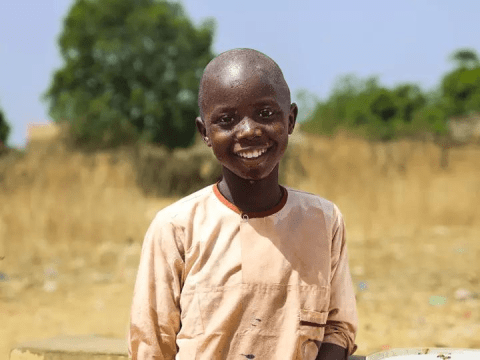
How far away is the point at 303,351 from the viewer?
5.44 feet

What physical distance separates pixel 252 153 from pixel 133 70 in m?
26.8

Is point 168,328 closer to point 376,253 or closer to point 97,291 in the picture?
point 97,291

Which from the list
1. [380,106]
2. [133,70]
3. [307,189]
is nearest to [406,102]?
[380,106]

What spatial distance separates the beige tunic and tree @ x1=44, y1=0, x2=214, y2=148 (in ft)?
79.6

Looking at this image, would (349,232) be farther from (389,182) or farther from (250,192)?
(250,192)

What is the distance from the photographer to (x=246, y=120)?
1.59 metres

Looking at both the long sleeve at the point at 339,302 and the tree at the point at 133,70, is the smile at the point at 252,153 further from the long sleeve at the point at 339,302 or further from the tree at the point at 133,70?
the tree at the point at 133,70

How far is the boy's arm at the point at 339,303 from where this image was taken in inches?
68.5

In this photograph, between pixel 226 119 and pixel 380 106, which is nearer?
pixel 226 119

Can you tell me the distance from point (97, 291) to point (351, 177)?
5844mm

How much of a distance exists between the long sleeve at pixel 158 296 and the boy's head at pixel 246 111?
0.76 ft

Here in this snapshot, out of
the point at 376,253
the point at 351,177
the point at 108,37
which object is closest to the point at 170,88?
the point at 108,37

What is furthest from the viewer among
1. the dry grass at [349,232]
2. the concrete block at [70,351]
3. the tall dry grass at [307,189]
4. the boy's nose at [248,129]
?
the tall dry grass at [307,189]

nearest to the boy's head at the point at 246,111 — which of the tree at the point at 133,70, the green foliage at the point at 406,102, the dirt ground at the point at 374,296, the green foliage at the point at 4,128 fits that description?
the dirt ground at the point at 374,296
